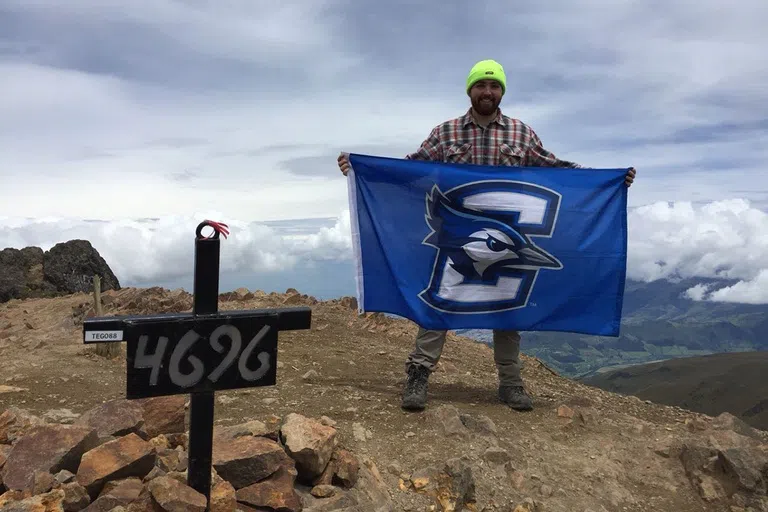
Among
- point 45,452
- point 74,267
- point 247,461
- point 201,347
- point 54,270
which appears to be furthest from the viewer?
point 74,267

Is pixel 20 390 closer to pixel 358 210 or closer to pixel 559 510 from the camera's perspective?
pixel 358 210

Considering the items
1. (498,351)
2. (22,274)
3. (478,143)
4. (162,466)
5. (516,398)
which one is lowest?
(516,398)

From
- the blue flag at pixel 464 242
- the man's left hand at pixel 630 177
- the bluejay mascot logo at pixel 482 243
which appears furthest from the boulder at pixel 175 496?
the man's left hand at pixel 630 177

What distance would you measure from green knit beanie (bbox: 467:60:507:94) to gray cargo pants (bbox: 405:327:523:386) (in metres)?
3.01

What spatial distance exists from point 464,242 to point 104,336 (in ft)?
15.0

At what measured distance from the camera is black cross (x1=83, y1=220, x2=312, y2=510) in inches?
134

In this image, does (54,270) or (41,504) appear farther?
(54,270)

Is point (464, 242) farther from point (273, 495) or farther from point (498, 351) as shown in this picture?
point (273, 495)

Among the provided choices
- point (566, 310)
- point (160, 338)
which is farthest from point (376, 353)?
point (160, 338)

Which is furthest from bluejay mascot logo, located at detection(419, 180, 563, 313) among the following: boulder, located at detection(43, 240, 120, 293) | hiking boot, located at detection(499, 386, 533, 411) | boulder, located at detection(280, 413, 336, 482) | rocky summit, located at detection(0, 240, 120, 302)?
boulder, located at detection(43, 240, 120, 293)

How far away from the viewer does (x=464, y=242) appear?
7.03 m

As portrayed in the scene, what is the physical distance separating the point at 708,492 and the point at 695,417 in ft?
6.57

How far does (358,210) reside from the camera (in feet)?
22.8

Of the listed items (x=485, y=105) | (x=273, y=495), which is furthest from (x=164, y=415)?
(x=485, y=105)
